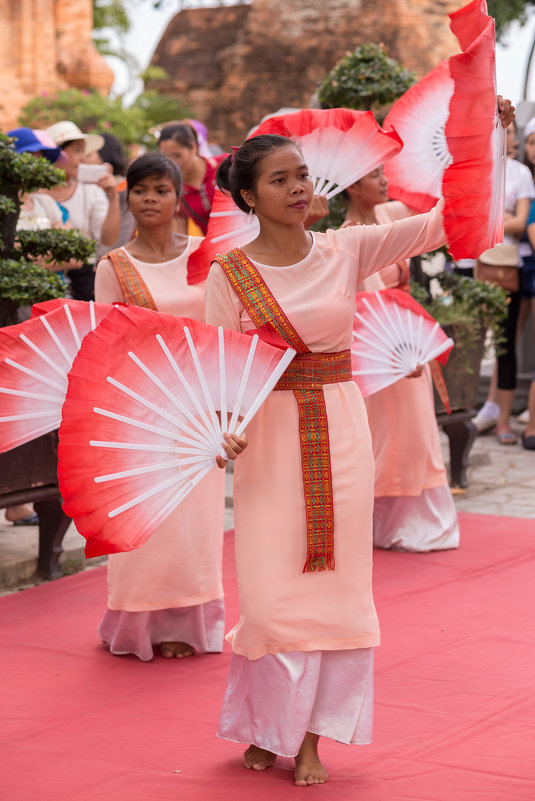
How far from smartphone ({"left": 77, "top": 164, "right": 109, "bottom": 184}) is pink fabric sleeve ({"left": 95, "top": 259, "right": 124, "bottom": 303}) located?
8.47 feet

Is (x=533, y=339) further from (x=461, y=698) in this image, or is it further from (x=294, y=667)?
(x=294, y=667)

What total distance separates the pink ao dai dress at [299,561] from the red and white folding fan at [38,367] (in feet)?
2.93

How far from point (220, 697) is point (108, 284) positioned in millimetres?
1631

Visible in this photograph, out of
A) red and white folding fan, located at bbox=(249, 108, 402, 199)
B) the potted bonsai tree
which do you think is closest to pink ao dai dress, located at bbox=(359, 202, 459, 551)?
the potted bonsai tree

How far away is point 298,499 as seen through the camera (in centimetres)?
349

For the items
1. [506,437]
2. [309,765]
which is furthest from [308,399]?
[506,437]

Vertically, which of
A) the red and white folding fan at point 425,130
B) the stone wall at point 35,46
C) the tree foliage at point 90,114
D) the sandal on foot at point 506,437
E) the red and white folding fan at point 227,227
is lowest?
the sandal on foot at point 506,437

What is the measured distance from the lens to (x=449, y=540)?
6367mm

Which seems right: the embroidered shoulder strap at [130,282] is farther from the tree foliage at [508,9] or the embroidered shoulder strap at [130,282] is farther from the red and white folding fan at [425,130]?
the tree foliage at [508,9]

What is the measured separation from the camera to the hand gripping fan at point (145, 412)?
10.6 ft

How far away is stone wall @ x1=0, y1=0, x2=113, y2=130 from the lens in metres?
20.8

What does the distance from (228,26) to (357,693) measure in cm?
2581

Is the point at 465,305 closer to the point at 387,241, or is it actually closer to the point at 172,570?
the point at 172,570

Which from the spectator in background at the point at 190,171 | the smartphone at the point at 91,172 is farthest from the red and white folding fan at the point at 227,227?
the smartphone at the point at 91,172
